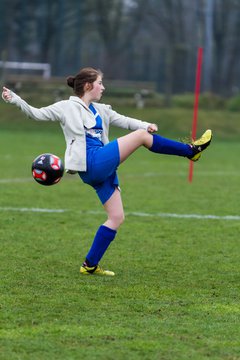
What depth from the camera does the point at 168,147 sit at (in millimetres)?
8289

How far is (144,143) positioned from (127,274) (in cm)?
119

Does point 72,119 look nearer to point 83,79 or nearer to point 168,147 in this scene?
point 83,79

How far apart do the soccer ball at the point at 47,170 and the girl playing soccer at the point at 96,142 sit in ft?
0.42

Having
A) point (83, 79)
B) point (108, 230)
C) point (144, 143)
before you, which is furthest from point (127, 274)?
point (83, 79)

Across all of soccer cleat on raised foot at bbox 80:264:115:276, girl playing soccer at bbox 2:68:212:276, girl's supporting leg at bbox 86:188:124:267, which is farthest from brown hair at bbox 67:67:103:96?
soccer cleat on raised foot at bbox 80:264:115:276

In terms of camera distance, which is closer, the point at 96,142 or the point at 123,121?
the point at 96,142

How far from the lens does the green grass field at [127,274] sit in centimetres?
601

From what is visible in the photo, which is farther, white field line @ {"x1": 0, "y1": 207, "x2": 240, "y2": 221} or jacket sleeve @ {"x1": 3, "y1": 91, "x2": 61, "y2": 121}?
white field line @ {"x1": 0, "y1": 207, "x2": 240, "y2": 221}

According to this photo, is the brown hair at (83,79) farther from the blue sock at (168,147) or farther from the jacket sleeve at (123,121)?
the blue sock at (168,147)

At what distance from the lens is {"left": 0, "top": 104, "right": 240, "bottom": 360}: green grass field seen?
237 inches

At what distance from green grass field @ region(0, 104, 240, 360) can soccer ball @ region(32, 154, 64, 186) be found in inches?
32.4

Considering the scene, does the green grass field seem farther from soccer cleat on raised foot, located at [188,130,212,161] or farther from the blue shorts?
soccer cleat on raised foot, located at [188,130,212,161]

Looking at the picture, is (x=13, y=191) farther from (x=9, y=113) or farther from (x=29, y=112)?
(x=9, y=113)

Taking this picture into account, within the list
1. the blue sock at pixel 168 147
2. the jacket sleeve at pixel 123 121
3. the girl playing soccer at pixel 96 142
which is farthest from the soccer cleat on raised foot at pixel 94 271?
the jacket sleeve at pixel 123 121
